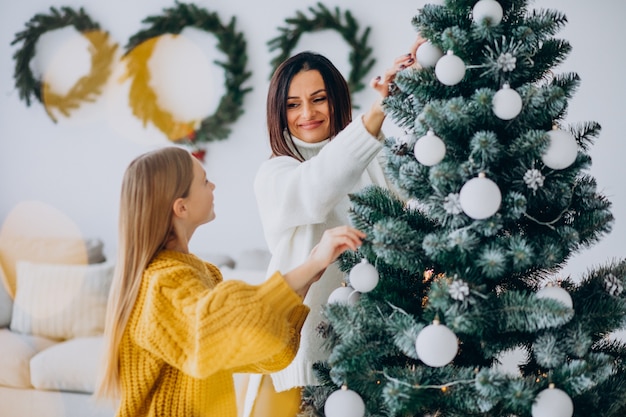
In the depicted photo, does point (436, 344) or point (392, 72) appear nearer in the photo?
point (436, 344)

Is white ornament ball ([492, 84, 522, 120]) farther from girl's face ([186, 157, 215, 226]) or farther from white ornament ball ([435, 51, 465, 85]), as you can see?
girl's face ([186, 157, 215, 226])

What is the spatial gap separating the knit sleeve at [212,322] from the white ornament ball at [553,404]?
0.40 m

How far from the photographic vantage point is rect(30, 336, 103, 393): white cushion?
2.54 meters

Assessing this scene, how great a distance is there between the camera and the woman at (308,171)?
110cm

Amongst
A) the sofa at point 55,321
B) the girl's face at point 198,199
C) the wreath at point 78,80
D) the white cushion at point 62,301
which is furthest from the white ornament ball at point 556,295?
the wreath at point 78,80

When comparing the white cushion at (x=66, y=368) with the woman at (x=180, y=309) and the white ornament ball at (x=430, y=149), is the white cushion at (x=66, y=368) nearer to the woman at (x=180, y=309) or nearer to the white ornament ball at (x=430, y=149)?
the woman at (x=180, y=309)

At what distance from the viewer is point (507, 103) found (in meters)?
0.88

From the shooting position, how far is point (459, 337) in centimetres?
97

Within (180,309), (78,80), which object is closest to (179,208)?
(180,309)

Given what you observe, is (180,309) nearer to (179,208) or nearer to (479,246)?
(179,208)

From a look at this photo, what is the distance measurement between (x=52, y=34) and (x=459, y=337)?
2.94 m

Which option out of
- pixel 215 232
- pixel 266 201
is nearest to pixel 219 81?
pixel 215 232

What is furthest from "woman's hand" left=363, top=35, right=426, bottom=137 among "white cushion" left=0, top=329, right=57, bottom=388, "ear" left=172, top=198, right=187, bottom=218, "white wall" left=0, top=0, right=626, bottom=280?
"white cushion" left=0, top=329, right=57, bottom=388

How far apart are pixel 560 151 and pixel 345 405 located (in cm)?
49
